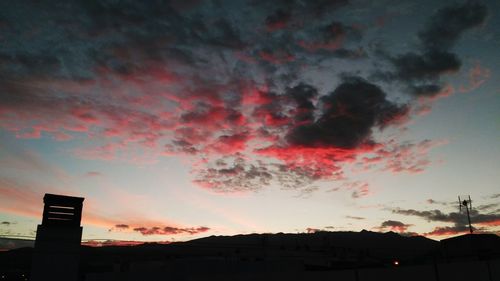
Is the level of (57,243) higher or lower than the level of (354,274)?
higher

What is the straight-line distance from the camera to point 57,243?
21.5 m

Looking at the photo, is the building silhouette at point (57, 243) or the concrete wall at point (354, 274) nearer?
the building silhouette at point (57, 243)

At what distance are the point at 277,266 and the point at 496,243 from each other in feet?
121

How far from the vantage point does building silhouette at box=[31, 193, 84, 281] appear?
2077cm

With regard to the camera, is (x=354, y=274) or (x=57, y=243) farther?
(x=354, y=274)

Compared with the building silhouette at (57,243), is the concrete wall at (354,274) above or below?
below

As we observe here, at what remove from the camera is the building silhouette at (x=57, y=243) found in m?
20.8

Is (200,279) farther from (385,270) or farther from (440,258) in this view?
(440,258)

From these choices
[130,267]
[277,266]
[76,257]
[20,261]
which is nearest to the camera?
[76,257]

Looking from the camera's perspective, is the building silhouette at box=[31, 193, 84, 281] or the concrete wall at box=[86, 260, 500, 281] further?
the concrete wall at box=[86, 260, 500, 281]

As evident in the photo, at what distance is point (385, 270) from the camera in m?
27.3

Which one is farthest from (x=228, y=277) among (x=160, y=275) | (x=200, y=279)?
(x=160, y=275)

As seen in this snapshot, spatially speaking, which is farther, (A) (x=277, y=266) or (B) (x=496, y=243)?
(B) (x=496, y=243)

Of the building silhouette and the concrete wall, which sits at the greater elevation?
the building silhouette
